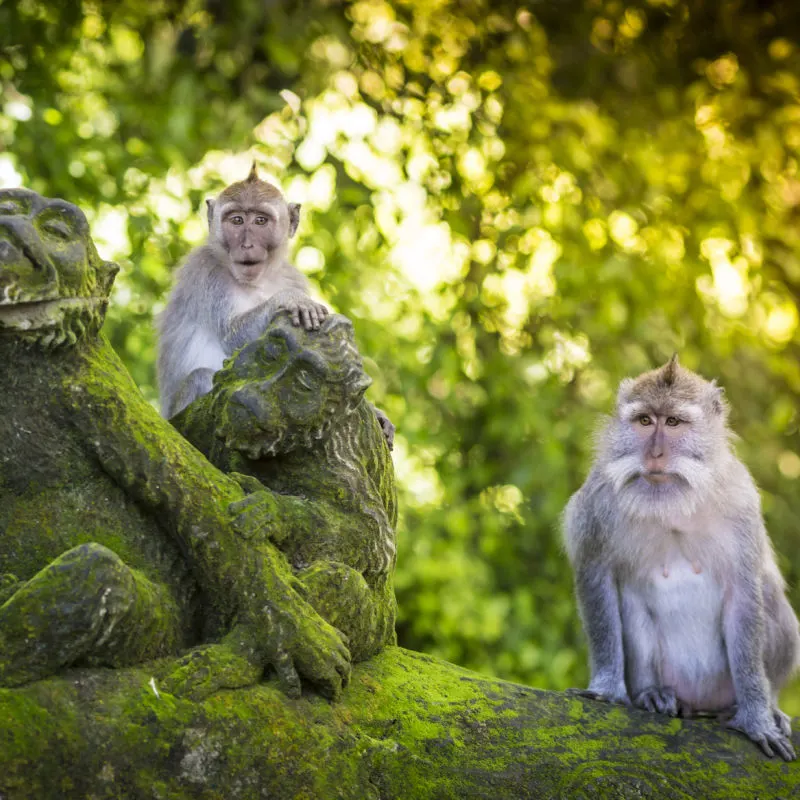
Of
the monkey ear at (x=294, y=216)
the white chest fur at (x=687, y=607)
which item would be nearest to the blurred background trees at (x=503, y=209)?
the monkey ear at (x=294, y=216)

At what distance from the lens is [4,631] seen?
2.87 meters

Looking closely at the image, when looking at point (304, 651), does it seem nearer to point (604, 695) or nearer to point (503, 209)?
point (604, 695)

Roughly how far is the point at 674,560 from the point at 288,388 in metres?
1.89

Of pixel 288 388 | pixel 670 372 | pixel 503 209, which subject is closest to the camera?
pixel 288 388

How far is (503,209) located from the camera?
8125 mm

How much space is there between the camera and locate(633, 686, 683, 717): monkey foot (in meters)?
4.34

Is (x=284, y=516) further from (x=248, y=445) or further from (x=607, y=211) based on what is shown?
(x=607, y=211)

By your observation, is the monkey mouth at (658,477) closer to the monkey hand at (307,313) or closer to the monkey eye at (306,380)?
the monkey hand at (307,313)

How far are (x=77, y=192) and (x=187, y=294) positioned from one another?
5.99ft

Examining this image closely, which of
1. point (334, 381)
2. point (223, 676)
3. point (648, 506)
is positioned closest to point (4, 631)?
point (223, 676)

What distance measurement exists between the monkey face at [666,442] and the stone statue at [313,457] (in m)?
1.16

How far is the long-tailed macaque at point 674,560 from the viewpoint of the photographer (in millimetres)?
4480

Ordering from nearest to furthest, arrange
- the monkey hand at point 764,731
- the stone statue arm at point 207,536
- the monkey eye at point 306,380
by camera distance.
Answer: the stone statue arm at point 207,536 → the monkey eye at point 306,380 → the monkey hand at point 764,731

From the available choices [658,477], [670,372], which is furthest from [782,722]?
[670,372]
